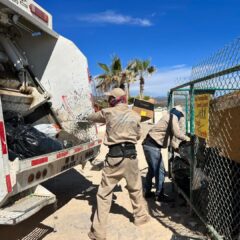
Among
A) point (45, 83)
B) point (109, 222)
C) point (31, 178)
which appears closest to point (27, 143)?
point (31, 178)

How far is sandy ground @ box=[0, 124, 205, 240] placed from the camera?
4.81m

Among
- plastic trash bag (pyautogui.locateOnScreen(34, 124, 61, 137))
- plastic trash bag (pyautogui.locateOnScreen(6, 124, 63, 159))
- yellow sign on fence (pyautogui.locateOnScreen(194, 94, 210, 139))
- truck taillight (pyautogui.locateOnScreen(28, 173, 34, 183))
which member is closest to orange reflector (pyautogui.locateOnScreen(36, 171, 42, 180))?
truck taillight (pyautogui.locateOnScreen(28, 173, 34, 183))

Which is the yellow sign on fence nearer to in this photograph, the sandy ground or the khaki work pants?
the khaki work pants

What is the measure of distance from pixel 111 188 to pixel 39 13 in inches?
104

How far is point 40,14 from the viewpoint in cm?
580

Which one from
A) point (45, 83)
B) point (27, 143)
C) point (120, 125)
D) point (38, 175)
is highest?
point (45, 83)

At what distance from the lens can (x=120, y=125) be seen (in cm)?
493

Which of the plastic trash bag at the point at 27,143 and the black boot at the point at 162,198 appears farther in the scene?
the black boot at the point at 162,198

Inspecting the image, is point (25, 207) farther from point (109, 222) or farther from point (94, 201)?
point (94, 201)

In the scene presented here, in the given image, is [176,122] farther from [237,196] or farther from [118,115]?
[237,196]

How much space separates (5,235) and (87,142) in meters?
1.91

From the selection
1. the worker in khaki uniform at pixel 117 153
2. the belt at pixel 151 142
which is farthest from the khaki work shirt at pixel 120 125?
the belt at pixel 151 142

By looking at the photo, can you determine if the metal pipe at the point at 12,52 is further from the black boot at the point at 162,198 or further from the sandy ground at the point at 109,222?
the black boot at the point at 162,198

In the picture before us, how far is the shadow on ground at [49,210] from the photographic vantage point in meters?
4.95
